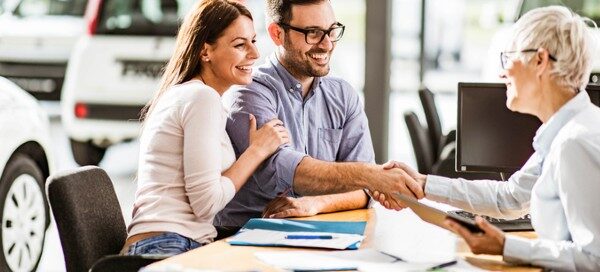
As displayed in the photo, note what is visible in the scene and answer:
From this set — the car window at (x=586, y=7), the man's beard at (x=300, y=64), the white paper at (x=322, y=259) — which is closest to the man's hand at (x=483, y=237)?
the white paper at (x=322, y=259)

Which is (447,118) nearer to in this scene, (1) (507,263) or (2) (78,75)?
(2) (78,75)

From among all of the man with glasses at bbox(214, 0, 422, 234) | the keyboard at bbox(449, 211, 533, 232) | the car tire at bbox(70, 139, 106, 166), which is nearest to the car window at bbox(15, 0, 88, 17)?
the car tire at bbox(70, 139, 106, 166)

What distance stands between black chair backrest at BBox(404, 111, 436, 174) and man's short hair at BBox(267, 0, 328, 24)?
8.32ft

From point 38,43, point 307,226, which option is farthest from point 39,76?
point 307,226

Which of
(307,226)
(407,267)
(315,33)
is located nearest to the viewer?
(407,267)

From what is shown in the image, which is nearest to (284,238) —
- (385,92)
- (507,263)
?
(507,263)

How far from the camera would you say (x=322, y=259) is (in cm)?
267

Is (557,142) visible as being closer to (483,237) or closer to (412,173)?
(483,237)

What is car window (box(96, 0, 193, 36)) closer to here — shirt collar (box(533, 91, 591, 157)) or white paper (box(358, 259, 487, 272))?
shirt collar (box(533, 91, 591, 157))

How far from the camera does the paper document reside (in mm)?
2852

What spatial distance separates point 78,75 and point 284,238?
4541mm

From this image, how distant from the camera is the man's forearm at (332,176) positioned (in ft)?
11.2

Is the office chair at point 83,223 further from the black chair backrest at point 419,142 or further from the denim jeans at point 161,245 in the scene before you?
the black chair backrest at point 419,142

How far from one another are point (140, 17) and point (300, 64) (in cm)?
412
